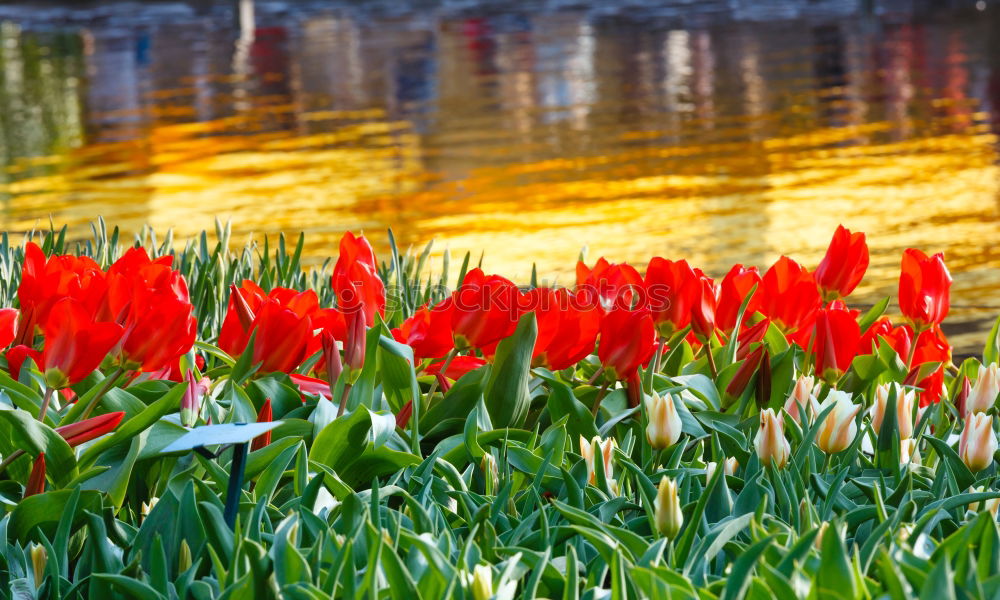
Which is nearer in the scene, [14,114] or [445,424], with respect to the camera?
[445,424]

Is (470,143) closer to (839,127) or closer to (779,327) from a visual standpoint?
(839,127)

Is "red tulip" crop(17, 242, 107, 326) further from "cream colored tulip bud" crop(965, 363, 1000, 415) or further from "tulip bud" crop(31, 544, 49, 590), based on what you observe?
"cream colored tulip bud" crop(965, 363, 1000, 415)

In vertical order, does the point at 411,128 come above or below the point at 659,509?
below

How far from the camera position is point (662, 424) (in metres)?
1.88

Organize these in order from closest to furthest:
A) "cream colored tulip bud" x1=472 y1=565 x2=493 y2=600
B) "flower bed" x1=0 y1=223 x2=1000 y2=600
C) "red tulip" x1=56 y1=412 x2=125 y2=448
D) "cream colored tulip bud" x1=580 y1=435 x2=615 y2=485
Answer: "cream colored tulip bud" x1=472 y1=565 x2=493 y2=600 < "flower bed" x1=0 y1=223 x2=1000 y2=600 < "red tulip" x1=56 y1=412 x2=125 y2=448 < "cream colored tulip bud" x1=580 y1=435 x2=615 y2=485

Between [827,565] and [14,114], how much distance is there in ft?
43.6

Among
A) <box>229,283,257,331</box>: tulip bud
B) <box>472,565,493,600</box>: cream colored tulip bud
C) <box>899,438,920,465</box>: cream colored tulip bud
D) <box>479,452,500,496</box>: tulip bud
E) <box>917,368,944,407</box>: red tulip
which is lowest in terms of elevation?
<box>917,368,944,407</box>: red tulip

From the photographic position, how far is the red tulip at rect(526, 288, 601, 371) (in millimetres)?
2033

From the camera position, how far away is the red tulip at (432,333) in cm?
210

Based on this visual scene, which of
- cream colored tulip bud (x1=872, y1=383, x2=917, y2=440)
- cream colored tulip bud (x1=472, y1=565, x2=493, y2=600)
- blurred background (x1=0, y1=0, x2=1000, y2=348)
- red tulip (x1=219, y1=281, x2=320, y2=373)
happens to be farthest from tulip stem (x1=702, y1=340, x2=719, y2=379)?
blurred background (x1=0, y1=0, x2=1000, y2=348)

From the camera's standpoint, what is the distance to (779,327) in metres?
2.47

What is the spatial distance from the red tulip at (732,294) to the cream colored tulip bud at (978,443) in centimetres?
63

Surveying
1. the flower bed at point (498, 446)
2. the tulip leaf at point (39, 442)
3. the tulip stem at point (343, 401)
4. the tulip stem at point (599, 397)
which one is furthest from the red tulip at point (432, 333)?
the tulip leaf at point (39, 442)

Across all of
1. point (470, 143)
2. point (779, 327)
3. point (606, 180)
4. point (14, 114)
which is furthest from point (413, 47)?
point (779, 327)
